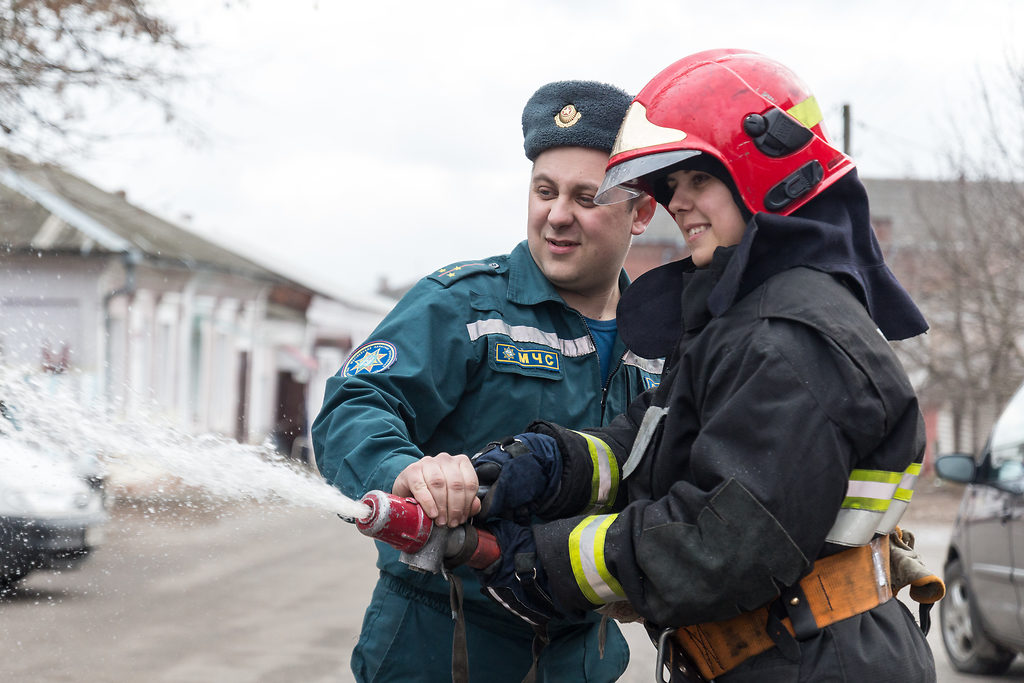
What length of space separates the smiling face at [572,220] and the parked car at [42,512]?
5.19m

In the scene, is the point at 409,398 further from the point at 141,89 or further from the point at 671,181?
the point at 141,89

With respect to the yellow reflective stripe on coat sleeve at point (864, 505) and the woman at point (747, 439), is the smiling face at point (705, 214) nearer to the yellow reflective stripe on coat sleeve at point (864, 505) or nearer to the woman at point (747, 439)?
the woman at point (747, 439)

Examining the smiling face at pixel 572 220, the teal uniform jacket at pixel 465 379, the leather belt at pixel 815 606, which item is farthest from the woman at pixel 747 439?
the smiling face at pixel 572 220

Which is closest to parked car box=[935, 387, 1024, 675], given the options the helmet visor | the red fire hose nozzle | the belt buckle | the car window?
the car window

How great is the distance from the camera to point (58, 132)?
9.94 m

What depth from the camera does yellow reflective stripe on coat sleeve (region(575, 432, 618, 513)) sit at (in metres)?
2.54

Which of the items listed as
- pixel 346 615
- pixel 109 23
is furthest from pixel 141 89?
pixel 346 615

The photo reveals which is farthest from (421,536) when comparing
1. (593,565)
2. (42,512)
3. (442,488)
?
(42,512)

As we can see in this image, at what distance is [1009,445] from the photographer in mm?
6480

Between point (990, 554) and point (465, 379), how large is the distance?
16.0ft

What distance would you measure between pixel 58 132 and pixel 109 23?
1.11 m

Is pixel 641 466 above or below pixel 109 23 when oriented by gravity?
below

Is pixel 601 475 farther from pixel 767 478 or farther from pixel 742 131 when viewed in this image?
pixel 742 131

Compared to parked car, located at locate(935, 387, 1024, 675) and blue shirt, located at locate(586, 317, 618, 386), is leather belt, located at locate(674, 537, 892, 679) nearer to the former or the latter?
blue shirt, located at locate(586, 317, 618, 386)
